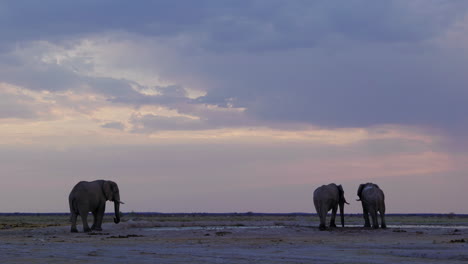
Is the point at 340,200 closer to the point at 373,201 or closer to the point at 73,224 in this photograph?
the point at 373,201

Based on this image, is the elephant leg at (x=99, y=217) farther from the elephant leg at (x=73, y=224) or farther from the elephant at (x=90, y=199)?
the elephant leg at (x=73, y=224)

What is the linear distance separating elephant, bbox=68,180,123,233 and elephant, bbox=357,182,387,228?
1474cm

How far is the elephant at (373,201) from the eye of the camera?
41.5 meters

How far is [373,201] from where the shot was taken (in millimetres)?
41625

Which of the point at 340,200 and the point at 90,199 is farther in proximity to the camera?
the point at 340,200

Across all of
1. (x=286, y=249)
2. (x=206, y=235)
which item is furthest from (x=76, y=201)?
(x=286, y=249)

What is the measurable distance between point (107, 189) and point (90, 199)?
1.48 metres

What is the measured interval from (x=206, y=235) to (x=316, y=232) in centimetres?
630

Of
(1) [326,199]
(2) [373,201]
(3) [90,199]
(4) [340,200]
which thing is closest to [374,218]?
(2) [373,201]

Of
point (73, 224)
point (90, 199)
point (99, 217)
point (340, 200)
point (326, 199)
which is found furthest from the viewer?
point (340, 200)

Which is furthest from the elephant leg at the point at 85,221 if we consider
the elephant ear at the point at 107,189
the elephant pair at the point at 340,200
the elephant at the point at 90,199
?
the elephant pair at the point at 340,200

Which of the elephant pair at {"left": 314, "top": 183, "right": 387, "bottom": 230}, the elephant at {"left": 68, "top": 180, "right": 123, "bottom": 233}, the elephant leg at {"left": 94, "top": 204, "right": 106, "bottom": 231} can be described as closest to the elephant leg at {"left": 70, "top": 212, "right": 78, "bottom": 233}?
the elephant at {"left": 68, "top": 180, "right": 123, "bottom": 233}

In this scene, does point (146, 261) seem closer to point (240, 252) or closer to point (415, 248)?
point (240, 252)

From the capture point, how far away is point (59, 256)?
20.3 metres
